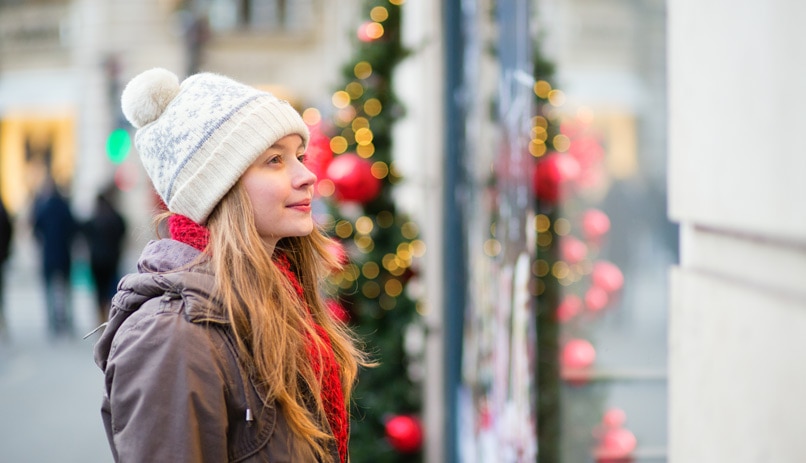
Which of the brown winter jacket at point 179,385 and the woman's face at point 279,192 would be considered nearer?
the brown winter jacket at point 179,385

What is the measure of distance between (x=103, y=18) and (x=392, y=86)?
66.8 ft

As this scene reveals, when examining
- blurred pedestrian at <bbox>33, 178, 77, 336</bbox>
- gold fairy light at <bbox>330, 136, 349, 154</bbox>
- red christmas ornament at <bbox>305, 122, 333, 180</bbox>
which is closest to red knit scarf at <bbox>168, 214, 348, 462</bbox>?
red christmas ornament at <bbox>305, 122, 333, 180</bbox>

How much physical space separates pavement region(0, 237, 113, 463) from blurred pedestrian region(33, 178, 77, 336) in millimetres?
407

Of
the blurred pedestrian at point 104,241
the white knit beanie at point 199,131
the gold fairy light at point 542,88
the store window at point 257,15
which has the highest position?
the store window at point 257,15

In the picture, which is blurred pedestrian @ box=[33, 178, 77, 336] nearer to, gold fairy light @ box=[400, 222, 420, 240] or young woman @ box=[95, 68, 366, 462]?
gold fairy light @ box=[400, 222, 420, 240]

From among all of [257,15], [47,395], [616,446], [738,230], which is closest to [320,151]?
[616,446]

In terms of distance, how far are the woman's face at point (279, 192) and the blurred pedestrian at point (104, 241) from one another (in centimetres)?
1015

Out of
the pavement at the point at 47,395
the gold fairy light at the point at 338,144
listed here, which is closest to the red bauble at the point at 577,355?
the gold fairy light at the point at 338,144

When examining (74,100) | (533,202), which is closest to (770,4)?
(533,202)

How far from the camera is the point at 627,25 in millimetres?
2258

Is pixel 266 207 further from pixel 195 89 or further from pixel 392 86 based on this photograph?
pixel 392 86

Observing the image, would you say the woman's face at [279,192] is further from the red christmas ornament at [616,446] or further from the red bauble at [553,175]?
the red bauble at [553,175]

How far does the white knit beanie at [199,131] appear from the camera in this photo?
185 cm

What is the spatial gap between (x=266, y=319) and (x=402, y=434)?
12.9 ft
